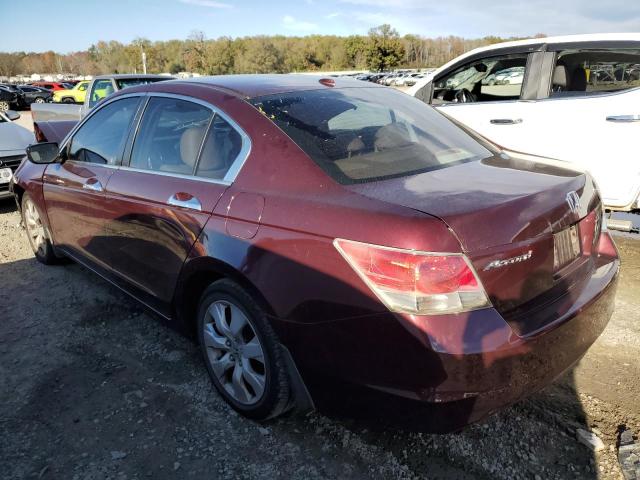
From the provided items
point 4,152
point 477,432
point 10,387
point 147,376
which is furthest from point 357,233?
point 4,152

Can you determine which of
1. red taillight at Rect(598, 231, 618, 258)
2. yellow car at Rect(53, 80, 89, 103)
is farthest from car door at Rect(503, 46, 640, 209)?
yellow car at Rect(53, 80, 89, 103)

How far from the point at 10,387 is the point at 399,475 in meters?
2.29

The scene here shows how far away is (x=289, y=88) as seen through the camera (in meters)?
2.80

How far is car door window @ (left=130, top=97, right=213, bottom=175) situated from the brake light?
1.36m

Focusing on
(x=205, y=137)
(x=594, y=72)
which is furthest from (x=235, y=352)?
(x=594, y=72)

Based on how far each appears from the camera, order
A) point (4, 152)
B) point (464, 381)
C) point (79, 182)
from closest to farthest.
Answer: point (464, 381), point (79, 182), point (4, 152)

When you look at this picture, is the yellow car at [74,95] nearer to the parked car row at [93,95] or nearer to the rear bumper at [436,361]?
the parked car row at [93,95]

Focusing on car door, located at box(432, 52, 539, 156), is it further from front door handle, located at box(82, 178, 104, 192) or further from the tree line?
the tree line

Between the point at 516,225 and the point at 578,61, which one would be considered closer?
the point at 516,225

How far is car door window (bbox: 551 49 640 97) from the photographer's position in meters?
4.66

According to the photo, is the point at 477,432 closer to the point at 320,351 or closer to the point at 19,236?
the point at 320,351

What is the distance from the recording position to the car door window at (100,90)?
399 inches

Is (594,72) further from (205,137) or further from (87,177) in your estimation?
(87,177)

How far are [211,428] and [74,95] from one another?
2932cm
